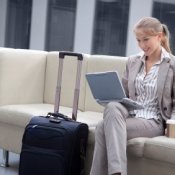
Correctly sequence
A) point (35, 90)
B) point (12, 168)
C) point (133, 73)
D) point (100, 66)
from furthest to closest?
1. point (35, 90)
2. point (100, 66)
3. point (12, 168)
4. point (133, 73)

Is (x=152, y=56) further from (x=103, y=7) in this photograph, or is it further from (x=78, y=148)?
(x=103, y=7)

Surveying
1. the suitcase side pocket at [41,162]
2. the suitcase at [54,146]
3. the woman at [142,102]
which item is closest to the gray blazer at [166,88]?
the woman at [142,102]

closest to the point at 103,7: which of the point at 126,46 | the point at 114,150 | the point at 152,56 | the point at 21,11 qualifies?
the point at 126,46

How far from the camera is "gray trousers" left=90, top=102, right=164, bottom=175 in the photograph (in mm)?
2371

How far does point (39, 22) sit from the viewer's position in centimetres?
527

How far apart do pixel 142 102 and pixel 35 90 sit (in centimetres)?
122

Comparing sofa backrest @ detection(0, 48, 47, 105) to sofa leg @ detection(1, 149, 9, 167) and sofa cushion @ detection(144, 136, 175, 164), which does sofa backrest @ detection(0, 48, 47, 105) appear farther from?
sofa cushion @ detection(144, 136, 175, 164)

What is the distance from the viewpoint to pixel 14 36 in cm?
566

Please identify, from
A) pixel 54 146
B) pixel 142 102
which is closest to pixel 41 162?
pixel 54 146

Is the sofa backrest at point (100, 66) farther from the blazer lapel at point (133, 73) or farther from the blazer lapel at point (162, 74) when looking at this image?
the blazer lapel at point (162, 74)

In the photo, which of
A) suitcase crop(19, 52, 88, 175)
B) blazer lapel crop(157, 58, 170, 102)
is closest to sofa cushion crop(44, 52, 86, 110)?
suitcase crop(19, 52, 88, 175)

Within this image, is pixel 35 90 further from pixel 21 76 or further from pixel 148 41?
pixel 148 41

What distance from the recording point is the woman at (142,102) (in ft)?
7.96

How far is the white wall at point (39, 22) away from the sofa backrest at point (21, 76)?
5.31 feet
